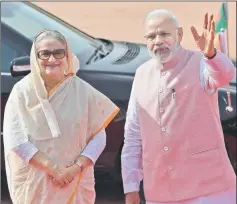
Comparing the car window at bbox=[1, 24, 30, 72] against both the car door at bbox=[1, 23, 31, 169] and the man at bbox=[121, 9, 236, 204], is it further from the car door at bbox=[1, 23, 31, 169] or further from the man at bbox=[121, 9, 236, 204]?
the man at bbox=[121, 9, 236, 204]

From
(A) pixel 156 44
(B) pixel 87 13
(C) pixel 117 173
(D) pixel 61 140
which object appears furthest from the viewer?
(B) pixel 87 13

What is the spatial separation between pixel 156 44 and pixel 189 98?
0.30m

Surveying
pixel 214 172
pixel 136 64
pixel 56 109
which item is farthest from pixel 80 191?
pixel 136 64

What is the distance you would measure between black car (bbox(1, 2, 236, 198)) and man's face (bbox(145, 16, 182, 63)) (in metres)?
1.80

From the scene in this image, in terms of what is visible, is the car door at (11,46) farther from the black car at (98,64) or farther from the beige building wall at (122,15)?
the beige building wall at (122,15)

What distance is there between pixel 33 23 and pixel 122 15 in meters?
7.68

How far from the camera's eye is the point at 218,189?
342 cm

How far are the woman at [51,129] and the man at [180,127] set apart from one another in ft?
1.16

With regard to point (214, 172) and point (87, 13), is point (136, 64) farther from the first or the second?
point (87, 13)

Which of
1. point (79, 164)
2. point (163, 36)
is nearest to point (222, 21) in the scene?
point (163, 36)

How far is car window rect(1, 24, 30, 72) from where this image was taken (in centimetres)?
543

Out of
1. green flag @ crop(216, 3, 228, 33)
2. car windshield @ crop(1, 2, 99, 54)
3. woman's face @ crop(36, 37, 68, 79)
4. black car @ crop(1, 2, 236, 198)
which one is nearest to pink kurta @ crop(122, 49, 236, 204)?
woman's face @ crop(36, 37, 68, 79)

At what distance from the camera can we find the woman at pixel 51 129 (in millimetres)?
3602

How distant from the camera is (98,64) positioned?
544 centimetres
